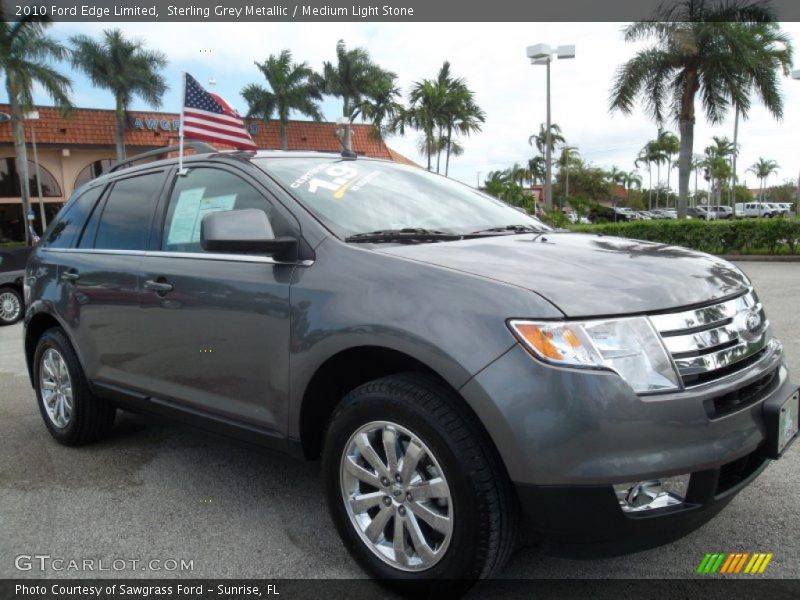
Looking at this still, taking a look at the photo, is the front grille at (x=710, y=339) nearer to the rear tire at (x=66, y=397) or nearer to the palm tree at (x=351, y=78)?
the rear tire at (x=66, y=397)

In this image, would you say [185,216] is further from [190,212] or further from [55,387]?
[55,387]

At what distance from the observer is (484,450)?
7.25ft

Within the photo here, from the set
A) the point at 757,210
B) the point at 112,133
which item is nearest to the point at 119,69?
the point at 112,133

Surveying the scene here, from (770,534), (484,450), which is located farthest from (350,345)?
(770,534)

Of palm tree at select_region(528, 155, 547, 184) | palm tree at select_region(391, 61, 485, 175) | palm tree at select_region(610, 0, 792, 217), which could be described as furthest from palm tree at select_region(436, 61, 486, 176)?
palm tree at select_region(528, 155, 547, 184)

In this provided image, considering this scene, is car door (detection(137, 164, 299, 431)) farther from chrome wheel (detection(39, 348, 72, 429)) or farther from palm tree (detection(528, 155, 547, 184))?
palm tree (detection(528, 155, 547, 184))

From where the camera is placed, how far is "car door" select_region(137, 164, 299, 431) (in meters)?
2.87

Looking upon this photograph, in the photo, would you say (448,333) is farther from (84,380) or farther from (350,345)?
(84,380)

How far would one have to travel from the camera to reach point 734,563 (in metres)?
2.65

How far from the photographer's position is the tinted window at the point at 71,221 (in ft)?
14.4

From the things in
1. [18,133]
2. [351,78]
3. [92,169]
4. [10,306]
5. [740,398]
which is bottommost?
[10,306]

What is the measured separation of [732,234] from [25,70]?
30.0 metres

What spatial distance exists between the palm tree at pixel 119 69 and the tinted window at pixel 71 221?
33.2 metres

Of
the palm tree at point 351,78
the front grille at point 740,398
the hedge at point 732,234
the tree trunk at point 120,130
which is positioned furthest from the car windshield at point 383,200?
the palm tree at point 351,78
